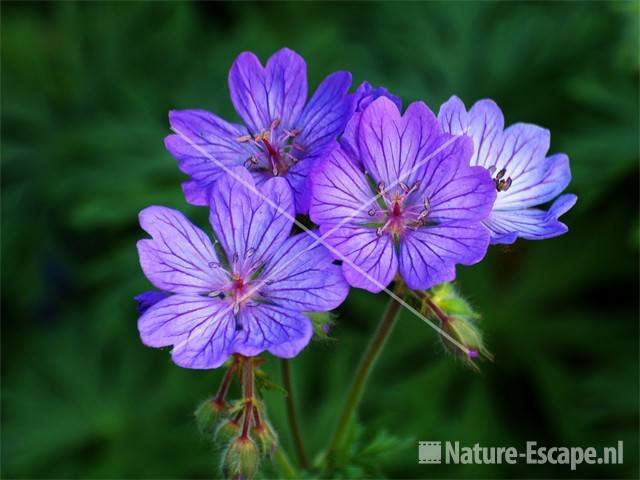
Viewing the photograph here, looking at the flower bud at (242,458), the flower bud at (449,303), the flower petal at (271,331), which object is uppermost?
the flower bud at (449,303)

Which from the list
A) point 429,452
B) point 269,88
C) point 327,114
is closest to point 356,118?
point 327,114

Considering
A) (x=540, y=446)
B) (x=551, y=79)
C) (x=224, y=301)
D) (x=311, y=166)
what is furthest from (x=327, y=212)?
(x=551, y=79)

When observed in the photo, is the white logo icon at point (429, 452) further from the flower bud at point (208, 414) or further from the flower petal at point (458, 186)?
the flower petal at point (458, 186)

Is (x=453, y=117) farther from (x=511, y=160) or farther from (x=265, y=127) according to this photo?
(x=265, y=127)

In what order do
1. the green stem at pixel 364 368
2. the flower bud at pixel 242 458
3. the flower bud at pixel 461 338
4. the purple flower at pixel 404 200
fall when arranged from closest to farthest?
the purple flower at pixel 404 200 < the flower bud at pixel 242 458 < the flower bud at pixel 461 338 < the green stem at pixel 364 368

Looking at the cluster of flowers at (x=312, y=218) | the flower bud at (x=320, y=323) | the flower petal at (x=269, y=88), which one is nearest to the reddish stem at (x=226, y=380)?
the cluster of flowers at (x=312, y=218)

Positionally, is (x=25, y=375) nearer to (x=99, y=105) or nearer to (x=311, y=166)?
(x=99, y=105)
